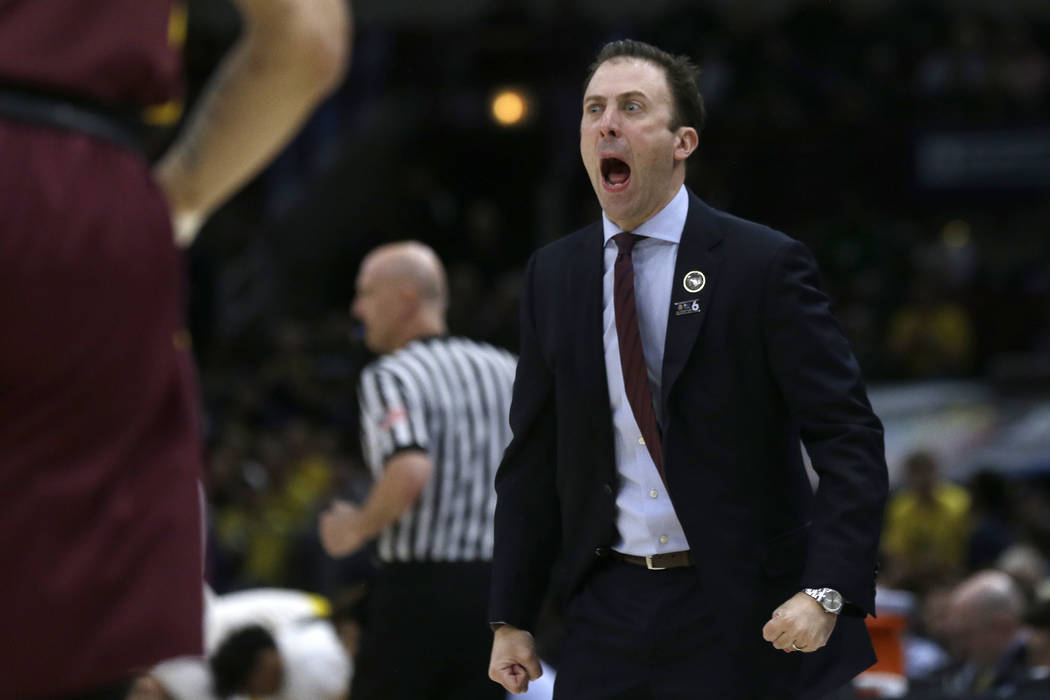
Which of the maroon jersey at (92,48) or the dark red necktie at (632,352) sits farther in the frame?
the dark red necktie at (632,352)

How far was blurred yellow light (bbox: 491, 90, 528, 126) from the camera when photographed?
674 inches

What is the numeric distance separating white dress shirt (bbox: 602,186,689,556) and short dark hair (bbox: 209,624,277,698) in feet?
11.5

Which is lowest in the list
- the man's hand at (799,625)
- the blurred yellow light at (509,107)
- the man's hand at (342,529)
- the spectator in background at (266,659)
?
the spectator in background at (266,659)

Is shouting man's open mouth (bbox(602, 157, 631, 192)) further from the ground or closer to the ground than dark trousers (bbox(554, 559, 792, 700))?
further from the ground

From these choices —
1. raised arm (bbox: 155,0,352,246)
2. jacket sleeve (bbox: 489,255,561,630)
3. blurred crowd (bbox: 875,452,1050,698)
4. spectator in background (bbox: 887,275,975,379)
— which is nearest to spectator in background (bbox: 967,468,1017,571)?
blurred crowd (bbox: 875,452,1050,698)

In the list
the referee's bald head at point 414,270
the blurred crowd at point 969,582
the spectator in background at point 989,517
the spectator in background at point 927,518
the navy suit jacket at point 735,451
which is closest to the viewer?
the navy suit jacket at point 735,451

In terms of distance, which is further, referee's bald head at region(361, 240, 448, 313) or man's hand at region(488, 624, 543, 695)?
referee's bald head at region(361, 240, 448, 313)

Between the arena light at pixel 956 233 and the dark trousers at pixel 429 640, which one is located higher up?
the dark trousers at pixel 429 640

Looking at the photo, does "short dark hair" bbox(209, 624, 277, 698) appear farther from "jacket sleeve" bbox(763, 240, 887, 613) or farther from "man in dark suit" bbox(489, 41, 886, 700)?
"jacket sleeve" bbox(763, 240, 887, 613)

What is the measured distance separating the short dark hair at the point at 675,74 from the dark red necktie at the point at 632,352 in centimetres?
27

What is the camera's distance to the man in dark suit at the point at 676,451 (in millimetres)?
2994

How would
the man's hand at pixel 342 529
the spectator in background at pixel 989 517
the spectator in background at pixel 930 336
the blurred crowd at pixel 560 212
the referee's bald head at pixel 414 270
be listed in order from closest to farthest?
the man's hand at pixel 342 529
the referee's bald head at pixel 414 270
the spectator in background at pixel 989 517
the blurred crowd at pixel 560 212
the spectator in background at pixel 930 336

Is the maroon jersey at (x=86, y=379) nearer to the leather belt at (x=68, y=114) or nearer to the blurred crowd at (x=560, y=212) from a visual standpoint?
the leather belt at (x=68, y=114)

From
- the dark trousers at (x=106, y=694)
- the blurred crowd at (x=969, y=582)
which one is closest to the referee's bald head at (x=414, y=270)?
the blurred crowd at (x=969, y=582)
